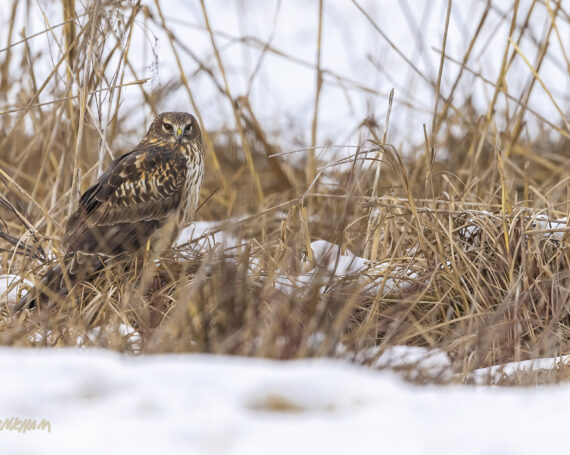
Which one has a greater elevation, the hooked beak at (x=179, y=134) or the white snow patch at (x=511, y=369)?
the hooked beak at (x=179, y=134)

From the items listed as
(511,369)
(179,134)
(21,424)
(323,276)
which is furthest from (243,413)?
(179,134)

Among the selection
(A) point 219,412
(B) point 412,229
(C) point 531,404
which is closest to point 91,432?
(A) point 219,412

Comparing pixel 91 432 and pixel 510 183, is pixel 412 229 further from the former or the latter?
pixel 91 432

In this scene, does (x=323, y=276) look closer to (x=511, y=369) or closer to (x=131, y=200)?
(x=511, y=369)

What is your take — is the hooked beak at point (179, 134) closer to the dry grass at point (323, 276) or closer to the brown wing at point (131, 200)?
the brown wing at point (131, 200)

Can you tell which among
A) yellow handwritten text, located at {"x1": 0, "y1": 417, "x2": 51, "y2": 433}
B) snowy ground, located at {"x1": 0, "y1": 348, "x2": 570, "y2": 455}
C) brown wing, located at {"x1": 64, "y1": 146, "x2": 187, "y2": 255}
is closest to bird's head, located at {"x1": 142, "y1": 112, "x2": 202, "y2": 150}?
brown wing, located at {"x1": 64, "y1": 146, "x2": 187, "y2": 255}

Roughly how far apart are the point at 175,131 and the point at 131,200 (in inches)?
16.3

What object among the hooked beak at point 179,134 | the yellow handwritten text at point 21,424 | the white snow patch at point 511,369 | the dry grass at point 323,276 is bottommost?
the yellow handwritten text at point 21,424

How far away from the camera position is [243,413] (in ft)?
5.24

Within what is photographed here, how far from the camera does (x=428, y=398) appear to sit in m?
1.76

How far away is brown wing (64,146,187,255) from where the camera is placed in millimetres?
3520

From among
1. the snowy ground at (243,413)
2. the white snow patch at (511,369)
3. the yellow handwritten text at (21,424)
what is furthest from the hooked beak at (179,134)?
the yellow handwritten text at (21,424)

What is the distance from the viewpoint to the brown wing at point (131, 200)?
3520 millimetres

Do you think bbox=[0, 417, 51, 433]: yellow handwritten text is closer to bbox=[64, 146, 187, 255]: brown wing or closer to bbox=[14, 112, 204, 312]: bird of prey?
bbox=[14, 112, 204, 312]: bird of prey
